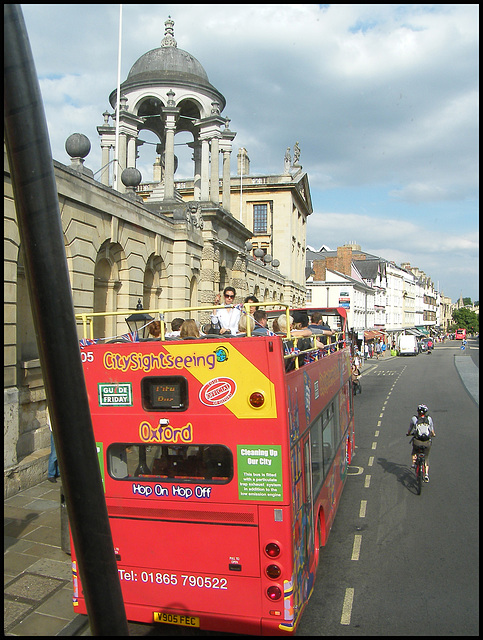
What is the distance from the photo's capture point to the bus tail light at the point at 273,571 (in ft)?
17.0

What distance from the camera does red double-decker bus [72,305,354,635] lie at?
5.21 metres

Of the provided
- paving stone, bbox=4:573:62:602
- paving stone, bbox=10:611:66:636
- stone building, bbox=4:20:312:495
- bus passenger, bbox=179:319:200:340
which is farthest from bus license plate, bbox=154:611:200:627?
stone building, bbox=4:20:312:495

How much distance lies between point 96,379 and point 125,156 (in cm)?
1640

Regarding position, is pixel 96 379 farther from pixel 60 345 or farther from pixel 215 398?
pixel 60 345

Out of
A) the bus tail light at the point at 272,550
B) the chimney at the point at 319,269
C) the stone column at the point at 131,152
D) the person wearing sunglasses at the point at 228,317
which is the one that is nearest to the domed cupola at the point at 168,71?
the stone column at the point at 131,152

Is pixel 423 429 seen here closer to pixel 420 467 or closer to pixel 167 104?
pixel 420 467

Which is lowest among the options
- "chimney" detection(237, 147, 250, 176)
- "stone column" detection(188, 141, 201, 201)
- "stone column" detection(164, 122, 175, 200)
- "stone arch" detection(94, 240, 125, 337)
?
"stone arch" detection(94, 240, 125, 337)

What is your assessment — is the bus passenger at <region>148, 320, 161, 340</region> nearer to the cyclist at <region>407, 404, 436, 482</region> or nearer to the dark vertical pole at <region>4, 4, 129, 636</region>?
the dark vertical pole at <region>4, 4, 129, 636</region>

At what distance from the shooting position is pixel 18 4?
81.3 inches

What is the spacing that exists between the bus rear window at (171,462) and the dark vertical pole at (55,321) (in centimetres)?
313

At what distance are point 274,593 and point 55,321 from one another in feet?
13.9

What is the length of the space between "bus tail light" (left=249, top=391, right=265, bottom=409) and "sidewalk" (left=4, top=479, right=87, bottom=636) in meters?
3.31

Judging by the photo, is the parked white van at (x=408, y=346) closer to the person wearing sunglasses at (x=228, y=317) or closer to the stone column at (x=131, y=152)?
the stone column at (x=131, y=152)

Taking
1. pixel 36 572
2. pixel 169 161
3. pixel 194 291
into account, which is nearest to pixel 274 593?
pixel 36 572
